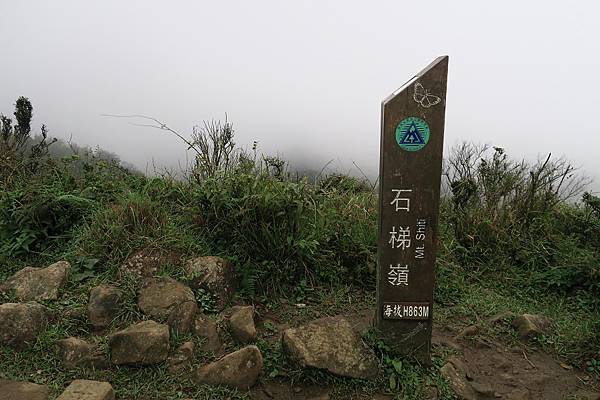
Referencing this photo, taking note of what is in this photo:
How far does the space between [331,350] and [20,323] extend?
2116mm

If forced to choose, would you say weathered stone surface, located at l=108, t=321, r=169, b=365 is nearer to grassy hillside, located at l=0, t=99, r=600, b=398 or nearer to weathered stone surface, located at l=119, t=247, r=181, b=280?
grassy hillside, located at l=0, t=99, r=600, b=398

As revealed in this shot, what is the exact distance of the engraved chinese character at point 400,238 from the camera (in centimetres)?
262

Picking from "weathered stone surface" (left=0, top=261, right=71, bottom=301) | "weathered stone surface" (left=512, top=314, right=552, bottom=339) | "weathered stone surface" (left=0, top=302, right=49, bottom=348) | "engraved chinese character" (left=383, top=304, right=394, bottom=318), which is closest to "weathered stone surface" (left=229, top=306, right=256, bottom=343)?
"engraved chinese character" (left=383, top=304, right=394, bottom=318)

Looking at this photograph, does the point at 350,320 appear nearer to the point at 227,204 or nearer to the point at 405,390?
the point at 405,390

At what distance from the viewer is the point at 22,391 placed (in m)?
2.23

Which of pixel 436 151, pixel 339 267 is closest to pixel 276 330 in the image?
pixel 339 267

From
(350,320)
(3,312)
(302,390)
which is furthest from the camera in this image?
(350,320)

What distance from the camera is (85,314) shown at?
2805 millimetres

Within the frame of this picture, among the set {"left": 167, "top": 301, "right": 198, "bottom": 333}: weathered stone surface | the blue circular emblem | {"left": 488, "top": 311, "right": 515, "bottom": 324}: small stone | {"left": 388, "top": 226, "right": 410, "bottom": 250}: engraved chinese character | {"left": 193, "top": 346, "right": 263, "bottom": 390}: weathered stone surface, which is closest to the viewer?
{"left": 193, "top": 346, "right": 263, "bottom": 390}: weathered stone surface

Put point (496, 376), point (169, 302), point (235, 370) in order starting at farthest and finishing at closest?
point (169, 302)
point (496, 376)
point (235, 370)

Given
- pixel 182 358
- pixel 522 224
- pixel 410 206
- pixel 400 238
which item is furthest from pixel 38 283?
pixel 522 224

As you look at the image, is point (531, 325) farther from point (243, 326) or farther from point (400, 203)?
point (243, 326)

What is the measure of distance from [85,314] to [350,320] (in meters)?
2.02

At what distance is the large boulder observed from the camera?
2777 millimetres
